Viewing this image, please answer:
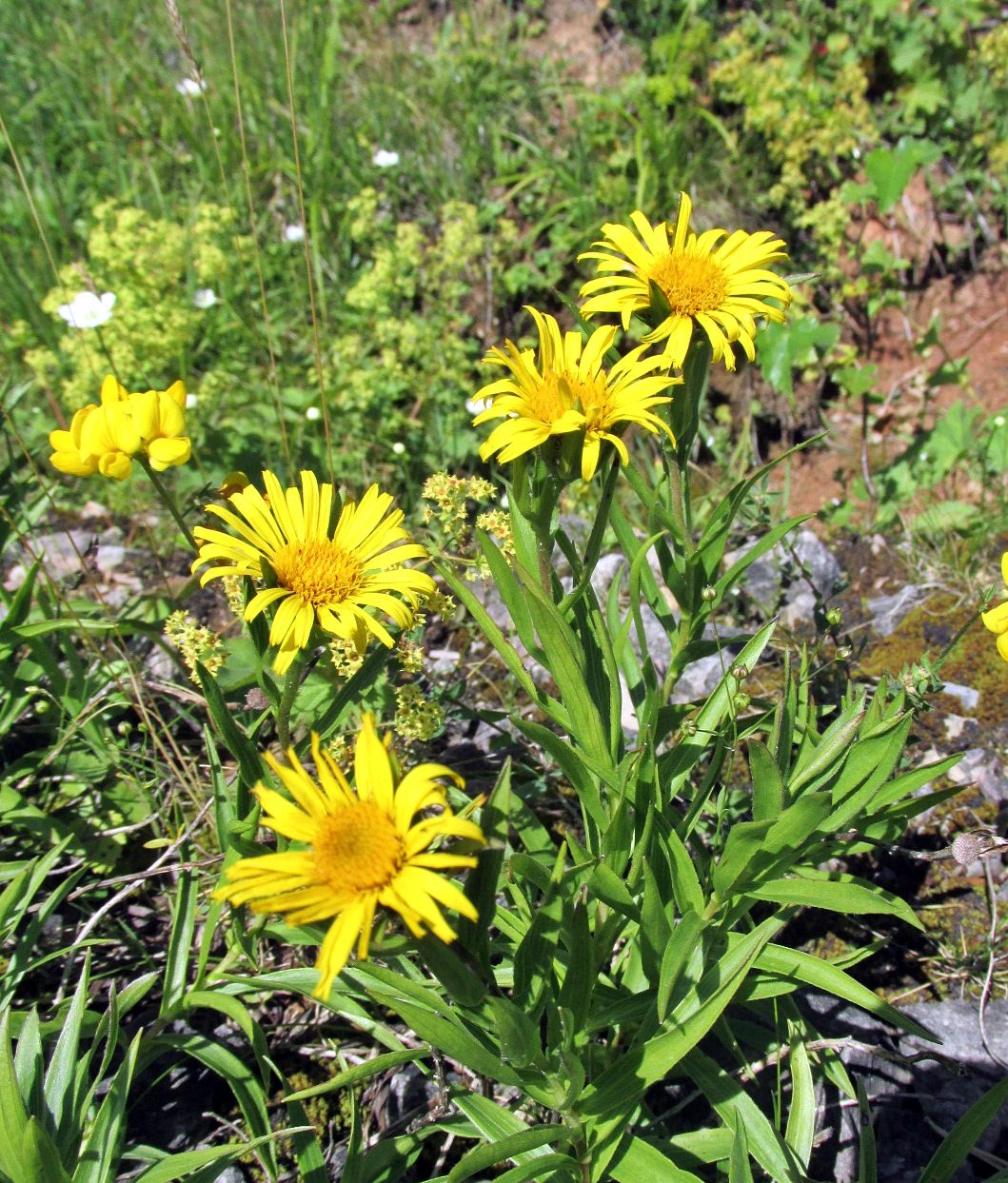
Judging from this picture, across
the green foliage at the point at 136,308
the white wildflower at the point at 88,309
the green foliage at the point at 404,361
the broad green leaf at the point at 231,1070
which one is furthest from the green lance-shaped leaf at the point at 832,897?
the white wildflower at the point at 88,309

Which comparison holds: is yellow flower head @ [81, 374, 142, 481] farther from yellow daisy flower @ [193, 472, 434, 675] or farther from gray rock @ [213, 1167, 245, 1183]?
gray rock @ [213, 1167, 245, 1183]

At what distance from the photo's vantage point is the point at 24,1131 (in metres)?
1.51

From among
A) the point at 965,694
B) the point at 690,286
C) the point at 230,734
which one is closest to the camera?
the point at 230,734

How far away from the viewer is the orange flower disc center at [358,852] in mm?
1222

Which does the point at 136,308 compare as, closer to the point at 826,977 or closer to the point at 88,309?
the point at 88,309

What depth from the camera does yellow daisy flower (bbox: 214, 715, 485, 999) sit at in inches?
46.5

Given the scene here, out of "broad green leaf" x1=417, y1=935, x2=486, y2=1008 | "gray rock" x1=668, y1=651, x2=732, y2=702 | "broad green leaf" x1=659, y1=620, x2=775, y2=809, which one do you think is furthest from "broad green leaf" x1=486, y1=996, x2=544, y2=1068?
"gray rock" x1=668, y1=651, x2=732, y2=702

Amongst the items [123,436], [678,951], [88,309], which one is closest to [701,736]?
[678,951]

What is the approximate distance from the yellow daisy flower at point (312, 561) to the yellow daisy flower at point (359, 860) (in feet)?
1.07

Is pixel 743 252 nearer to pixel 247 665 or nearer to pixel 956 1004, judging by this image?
pixel 247 665

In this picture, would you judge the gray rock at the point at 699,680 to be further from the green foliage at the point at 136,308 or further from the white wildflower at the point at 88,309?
the white wildflower at the point at 88,309

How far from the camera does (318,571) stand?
67.1 inches

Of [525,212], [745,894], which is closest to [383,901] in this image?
[745,894]

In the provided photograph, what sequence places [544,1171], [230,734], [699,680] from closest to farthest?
1. [544,1171]
2. [230,734]
3. [699,680]
